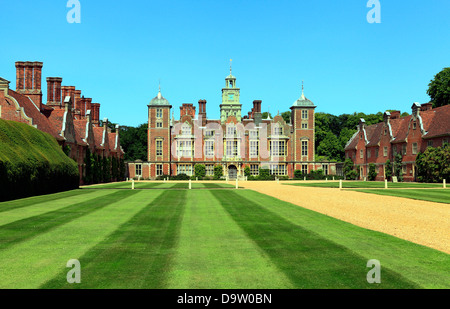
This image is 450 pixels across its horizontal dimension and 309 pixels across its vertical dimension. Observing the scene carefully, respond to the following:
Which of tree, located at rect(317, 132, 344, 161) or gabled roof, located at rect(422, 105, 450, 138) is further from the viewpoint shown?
tree, located at rect(317, 132, 344, 161)

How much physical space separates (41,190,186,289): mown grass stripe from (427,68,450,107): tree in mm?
60408

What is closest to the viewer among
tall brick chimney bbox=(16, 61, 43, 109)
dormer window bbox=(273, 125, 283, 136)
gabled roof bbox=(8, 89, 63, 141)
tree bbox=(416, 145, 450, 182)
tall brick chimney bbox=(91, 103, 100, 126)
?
gabled roof bbox=(8, 89, 63, 141)

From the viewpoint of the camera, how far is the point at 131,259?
283 inches

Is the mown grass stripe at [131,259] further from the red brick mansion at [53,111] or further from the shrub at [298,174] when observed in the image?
the shrub at [298,174]

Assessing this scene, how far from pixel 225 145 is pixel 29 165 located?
46.8 meters

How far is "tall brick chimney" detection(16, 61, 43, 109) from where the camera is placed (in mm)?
38750

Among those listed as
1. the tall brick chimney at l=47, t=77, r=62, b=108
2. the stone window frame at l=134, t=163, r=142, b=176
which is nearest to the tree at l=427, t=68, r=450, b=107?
the stone window frame at l=134, t=163, r=142, b=176

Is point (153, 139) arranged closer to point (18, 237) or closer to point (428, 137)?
point (428, 137)

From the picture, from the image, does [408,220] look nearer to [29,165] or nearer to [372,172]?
[29,165]

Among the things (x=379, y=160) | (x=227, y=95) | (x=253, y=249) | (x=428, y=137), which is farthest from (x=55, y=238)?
(x=227, y=95)

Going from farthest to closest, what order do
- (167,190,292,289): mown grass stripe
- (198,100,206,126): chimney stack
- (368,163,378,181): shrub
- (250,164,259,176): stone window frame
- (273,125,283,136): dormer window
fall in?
(273,125,283,136): dormer window → (198,100,206,126): chimney stack → (250,164,259,176): stone window frame → (368,163,378,181): shrub → (167,190,292,289): mown grass stripe

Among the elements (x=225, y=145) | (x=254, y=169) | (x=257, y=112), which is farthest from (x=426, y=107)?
(x=225, y=145)

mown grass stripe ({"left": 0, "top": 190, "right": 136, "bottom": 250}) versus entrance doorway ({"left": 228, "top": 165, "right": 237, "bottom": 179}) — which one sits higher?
entrance doorway ({"left": 228, "top": 165, "right": 237, "bottom": 179})

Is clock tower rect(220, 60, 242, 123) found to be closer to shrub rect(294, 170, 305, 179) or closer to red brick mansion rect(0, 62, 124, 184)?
shrub rect(294, 170, 305, 179)
